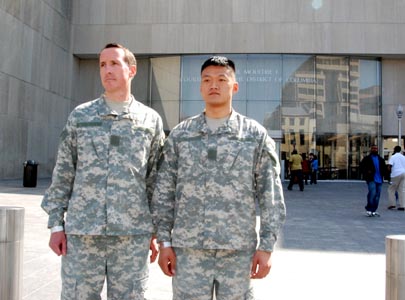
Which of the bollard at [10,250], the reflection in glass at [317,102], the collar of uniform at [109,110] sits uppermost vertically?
the reflection in glass at [317,102]

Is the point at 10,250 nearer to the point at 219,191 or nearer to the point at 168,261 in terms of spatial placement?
the point at 168,261

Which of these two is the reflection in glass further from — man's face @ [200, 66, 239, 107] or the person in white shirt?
man's face @ [200, 66, 239, 107]

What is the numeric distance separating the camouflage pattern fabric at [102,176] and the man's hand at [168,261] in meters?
0.19

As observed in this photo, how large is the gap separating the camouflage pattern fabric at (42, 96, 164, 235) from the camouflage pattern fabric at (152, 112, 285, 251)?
165 millimetres

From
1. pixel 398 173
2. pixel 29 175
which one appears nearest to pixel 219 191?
pixel 398 173

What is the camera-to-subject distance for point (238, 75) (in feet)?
81.9

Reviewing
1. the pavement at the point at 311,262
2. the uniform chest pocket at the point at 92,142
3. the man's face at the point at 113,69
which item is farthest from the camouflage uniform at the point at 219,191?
the pavement at the point at 311,262

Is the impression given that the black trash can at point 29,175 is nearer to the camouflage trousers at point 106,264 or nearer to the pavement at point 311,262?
the pavement at point 311,262

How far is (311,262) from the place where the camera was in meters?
5.89

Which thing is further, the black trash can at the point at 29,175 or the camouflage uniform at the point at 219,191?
the black trash can at the point at 29,175

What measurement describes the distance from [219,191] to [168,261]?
1.77 ft

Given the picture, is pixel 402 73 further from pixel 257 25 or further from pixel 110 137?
pixel 110 137

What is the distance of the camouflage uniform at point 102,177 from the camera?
8.63 feet

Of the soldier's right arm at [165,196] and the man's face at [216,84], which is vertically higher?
the man's face at [216,84]
